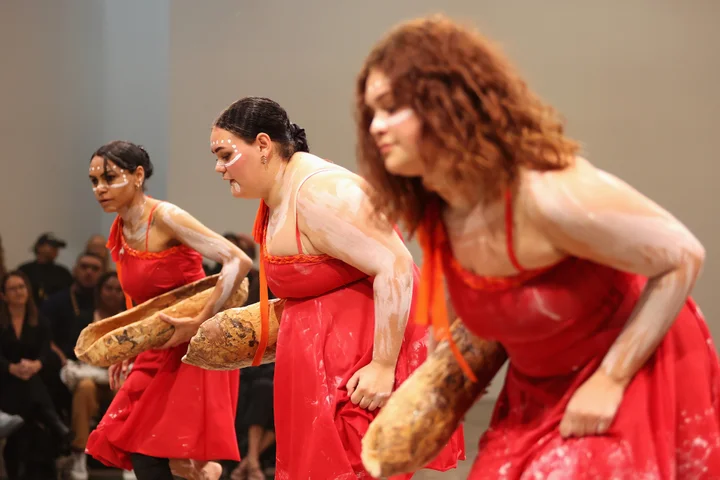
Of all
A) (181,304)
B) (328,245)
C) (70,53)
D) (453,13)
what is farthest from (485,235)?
(70,53)

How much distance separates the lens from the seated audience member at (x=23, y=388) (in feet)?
14.8

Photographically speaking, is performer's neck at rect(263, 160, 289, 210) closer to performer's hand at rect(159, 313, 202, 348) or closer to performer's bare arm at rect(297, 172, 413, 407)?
performer's bare arm at rect(297, 172, 413, 407)

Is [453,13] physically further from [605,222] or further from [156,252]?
[605,222]

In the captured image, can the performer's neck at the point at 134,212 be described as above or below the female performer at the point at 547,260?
below

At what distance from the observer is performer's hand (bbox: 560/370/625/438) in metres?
1.49

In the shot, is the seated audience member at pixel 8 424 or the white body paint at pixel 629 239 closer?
the white body paint at pixel 629 239

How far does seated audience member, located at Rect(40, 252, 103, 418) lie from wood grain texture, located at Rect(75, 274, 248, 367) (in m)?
1.35

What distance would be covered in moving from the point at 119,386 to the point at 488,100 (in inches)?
107

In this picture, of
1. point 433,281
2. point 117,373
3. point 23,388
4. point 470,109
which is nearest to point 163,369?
point 117,373

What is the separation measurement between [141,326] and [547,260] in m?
2.16

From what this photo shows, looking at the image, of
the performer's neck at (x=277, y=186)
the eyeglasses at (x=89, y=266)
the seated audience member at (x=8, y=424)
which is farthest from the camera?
the eyeglasses at (x=89, y=266)

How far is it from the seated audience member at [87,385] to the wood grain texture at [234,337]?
78.7 inches

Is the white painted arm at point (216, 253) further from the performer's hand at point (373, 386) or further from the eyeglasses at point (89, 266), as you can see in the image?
the eyeglasses at point (89, 266)

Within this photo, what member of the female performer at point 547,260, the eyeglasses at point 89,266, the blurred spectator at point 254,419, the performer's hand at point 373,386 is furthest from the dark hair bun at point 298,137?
the eyeglasses at point 89,266
